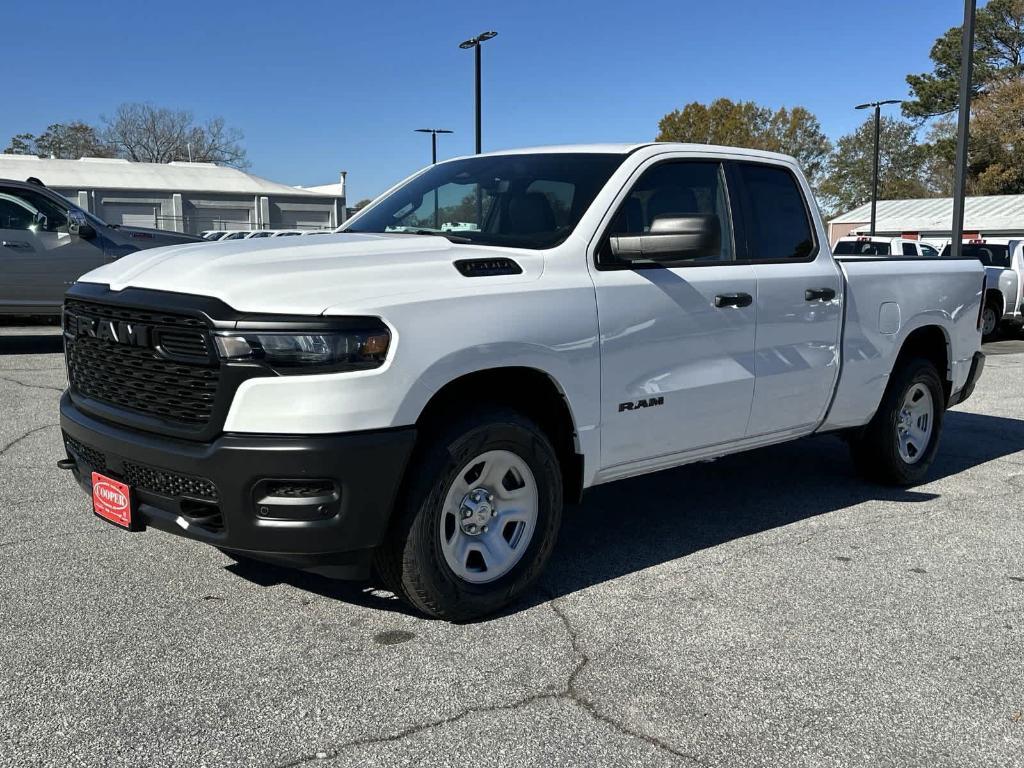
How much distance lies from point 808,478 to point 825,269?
5.53ft

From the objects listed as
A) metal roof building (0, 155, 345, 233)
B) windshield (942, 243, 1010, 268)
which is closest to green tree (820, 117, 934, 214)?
metal roof building (0, 155, 345, 233)

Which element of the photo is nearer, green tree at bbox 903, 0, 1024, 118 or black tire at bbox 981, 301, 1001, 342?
black tire at bbox 981, 301, 1001, 342

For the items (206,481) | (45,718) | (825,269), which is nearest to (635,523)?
(825,269)

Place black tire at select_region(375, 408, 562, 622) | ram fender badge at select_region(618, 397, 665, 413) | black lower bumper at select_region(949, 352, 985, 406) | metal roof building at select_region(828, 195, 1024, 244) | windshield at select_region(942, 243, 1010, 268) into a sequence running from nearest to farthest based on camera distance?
black tire at select_region(375, 408, 562, 622) < ram fender badge at select_region(618, 397, 665, 413) < black lower bumper at select_region(949, 352, 985, 406) < windshield at select_region(942, 243, 1010, 268) < metal roof building at select_region(828, 195, 1024, 244)

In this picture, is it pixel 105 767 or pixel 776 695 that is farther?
pixel 776 695

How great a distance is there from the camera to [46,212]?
11.8 meters

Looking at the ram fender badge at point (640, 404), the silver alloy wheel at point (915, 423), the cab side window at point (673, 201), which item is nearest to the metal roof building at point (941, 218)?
the silver alloy wheel at point (915, 423)

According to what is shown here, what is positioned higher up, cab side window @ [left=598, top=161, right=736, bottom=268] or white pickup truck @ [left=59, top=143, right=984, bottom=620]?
cab side window @ [left=598, top=161, right=736, bottom=268]

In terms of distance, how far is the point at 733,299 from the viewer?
482cm

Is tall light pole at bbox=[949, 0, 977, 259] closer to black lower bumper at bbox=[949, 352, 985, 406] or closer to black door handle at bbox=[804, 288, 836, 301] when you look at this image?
black lower bumper at bbox=[949, 352, 985, 406]

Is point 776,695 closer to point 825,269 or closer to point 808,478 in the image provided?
point 825,269

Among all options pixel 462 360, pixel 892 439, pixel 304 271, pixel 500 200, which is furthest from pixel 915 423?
pixel 304 271

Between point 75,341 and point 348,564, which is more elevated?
point 75,341

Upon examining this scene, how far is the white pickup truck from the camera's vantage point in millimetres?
3453
